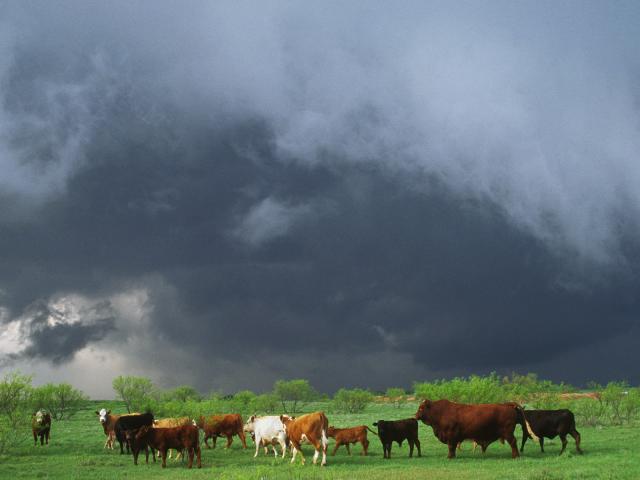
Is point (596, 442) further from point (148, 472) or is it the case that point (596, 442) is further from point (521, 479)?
point (148, 472)

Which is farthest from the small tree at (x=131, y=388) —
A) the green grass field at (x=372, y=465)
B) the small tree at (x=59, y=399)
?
the green grass field at (x=372, y=465)

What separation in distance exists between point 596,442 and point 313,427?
57.4 feet

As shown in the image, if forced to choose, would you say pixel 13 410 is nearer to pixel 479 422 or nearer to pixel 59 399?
pixel 479 422

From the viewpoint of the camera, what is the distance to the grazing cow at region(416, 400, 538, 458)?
27.0 metres

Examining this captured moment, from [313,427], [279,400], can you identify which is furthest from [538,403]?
[279,400]

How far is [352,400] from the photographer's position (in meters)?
95.7

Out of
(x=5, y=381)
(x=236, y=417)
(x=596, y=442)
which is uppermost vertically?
(x=5, y=381)

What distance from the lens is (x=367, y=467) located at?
81.9 feet

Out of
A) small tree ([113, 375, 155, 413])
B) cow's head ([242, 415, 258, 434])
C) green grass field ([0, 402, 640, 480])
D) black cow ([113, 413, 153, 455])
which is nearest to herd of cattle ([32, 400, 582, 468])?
cow's head ([242, 415, 258, 434])

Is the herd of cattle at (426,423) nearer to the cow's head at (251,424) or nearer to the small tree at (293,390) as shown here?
the cow's head at (251,424)

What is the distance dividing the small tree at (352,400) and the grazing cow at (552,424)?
226 feet

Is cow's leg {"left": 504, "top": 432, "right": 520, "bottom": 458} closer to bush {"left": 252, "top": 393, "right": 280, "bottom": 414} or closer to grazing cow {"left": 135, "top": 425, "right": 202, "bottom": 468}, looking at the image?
grazing cow {"left": 135, "top": 425, "right": 202, "bottom": 468}

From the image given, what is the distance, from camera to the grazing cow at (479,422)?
27.0 metres

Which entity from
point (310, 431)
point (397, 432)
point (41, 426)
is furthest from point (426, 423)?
point (41, 426)
